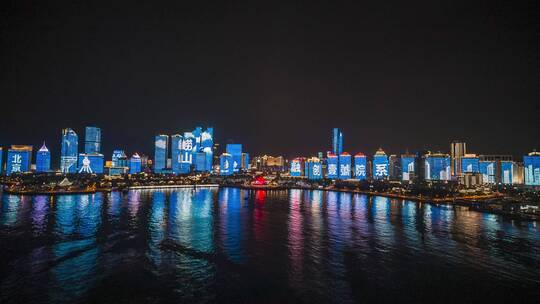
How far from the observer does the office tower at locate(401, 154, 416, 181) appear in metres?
107

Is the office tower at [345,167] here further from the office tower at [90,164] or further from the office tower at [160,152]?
the office tower at [90,164]

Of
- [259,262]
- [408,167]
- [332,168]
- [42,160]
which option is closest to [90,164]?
[42,160]

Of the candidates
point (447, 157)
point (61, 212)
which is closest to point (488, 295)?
point (61, 212)

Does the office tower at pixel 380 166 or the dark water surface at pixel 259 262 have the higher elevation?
the office tower at pixel 380 166

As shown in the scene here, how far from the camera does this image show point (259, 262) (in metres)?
15.9

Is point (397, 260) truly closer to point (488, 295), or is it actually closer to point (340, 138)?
point (488, 295)

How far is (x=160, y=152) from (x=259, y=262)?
11941 centimetres

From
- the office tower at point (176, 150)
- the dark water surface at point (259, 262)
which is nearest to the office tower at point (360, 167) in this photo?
the office tower at point (176, 150)

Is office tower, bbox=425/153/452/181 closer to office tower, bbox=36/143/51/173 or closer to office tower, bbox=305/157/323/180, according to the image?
office tower, bbox=305/157/323/180

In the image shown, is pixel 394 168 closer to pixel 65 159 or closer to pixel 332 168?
pixel 332 168

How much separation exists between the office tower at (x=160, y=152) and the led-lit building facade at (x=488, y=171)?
119 meters

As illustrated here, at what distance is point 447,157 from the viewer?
336ft

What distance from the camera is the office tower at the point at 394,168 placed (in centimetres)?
11796

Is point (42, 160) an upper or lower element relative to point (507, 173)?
upper
